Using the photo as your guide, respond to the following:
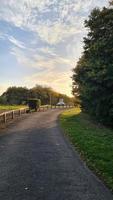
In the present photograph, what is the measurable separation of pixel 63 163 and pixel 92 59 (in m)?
22.9

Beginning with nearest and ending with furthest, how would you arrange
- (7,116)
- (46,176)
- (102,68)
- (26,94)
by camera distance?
(46,176), (102,68), (7,116), (26,94)

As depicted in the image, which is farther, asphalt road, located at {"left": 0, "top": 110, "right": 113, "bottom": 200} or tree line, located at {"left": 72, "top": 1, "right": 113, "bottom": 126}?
tree line, located at {"left": 72, "top": 1, "right": 113, "bottom": 126}

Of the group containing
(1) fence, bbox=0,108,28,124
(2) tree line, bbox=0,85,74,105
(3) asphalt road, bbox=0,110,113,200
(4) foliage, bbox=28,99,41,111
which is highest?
(2) tree line, bbox=0,85,74,105

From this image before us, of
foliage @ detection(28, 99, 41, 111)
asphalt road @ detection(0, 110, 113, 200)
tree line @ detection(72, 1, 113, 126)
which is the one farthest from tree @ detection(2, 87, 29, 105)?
asphalt road @ detection(0, 110, 113, 200)

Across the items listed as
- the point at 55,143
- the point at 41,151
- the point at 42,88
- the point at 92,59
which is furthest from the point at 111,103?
the point at 42,88

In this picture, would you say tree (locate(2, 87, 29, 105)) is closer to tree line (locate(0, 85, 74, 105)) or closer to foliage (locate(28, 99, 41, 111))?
tree line (locate(0, 85, 74, 105))

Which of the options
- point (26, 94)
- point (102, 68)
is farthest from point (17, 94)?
point (102, 68)

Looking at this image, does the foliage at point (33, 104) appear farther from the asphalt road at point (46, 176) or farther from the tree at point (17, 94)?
the tree at point (17, 94)

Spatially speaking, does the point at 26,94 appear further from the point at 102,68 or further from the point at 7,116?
the point at 102,68

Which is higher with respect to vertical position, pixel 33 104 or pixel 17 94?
pixel 17 94

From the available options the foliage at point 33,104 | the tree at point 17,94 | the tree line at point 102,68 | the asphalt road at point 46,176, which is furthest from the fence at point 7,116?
the tree at point 17,94

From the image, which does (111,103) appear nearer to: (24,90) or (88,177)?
(88,177)

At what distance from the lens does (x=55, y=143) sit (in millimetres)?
18828

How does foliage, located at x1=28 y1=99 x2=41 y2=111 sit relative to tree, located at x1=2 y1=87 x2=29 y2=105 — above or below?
below
